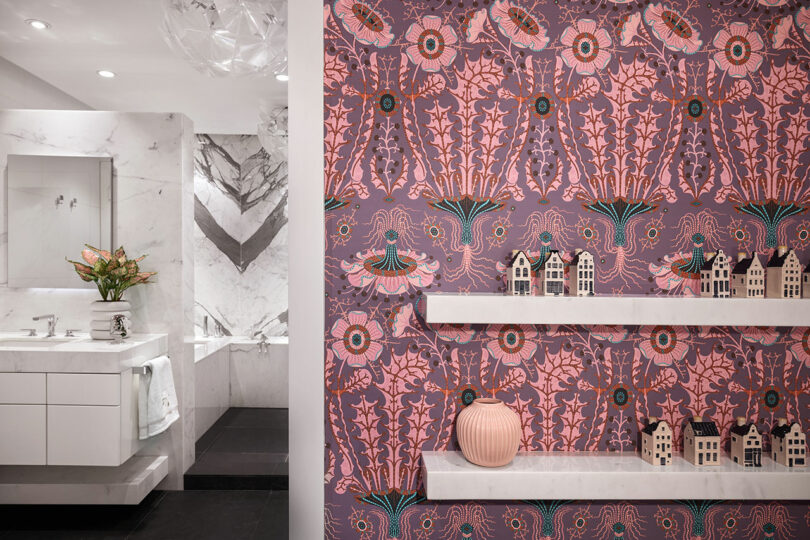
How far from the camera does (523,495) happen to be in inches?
48.1

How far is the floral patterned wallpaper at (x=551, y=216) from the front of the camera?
1.33 metres

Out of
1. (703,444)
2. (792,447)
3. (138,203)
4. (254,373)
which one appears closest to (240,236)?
(254,373)

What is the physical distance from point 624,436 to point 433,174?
0.86m

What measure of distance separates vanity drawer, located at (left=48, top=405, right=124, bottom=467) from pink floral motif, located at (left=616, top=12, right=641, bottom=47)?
2.65 metres

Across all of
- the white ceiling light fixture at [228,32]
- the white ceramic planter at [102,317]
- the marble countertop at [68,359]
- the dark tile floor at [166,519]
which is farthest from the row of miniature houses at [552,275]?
the white ceramic planter at [102,317]

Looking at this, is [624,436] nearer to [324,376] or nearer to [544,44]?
[324,376]

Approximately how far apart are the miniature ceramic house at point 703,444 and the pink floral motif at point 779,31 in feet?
3.38

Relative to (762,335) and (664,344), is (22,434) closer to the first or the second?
(664,344)

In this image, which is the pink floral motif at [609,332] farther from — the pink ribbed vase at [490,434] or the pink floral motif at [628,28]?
the pink floral motif at [628,28]

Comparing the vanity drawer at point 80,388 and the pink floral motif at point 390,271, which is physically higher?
the pink floral motif at point 390,271

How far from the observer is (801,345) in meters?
1.38

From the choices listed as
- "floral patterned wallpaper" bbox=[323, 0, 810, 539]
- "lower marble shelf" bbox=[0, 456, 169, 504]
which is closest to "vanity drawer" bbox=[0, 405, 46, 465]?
"lower marble shelf" bbox=[0, 456, 169, 504]

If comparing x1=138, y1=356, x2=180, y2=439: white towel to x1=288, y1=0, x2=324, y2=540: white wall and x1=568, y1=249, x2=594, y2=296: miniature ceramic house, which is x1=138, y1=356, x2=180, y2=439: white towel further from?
x1=568, y1=249, x2=594, y2=296: miniature ceramic house

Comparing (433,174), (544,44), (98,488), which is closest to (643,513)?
(433,174)
